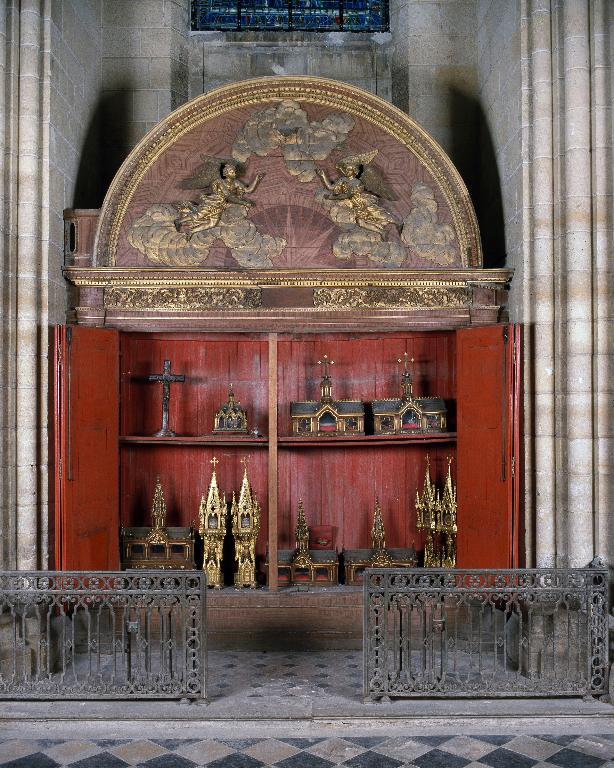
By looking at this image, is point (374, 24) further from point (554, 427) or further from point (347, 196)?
point (554, 427)

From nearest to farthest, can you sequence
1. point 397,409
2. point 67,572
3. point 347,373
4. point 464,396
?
point 67,572, point 464,396, point 397,409, point 347,373

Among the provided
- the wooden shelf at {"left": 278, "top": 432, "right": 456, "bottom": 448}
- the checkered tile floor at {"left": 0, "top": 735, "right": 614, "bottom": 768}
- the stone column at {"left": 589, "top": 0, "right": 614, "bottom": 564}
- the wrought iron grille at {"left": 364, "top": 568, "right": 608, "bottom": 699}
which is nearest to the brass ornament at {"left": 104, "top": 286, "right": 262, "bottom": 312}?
the wooden shelf at {"left": 278, "top": 432, "right": 456, "bottom": 448}

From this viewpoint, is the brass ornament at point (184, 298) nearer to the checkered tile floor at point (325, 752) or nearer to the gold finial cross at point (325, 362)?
the gold finial cross at point (325, 362)

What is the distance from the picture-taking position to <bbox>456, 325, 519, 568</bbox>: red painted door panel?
6.88m

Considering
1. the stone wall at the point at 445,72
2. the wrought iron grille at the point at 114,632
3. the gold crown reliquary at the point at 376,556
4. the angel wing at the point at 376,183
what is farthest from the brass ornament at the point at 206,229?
the wrought iron grille at the point at 114,632

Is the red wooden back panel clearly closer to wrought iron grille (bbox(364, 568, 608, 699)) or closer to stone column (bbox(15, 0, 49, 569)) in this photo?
wrought iron grille (bbox(364, 568, 608, 699))

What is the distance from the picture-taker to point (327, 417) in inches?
323

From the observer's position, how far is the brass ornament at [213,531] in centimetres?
798

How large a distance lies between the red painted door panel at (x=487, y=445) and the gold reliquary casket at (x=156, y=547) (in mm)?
2625

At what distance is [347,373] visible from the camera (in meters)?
8.71

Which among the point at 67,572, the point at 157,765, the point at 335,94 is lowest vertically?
the point at 157,765

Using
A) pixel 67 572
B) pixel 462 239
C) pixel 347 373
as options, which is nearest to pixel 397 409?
pixel 347 373

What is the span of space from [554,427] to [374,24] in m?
5.05

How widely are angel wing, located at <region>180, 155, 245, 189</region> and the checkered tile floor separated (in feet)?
15.4
